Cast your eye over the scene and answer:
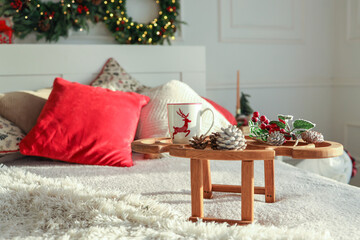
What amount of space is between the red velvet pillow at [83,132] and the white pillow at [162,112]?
9cm

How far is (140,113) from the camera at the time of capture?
181 cm

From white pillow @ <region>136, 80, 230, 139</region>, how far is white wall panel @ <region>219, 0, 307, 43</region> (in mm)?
1051

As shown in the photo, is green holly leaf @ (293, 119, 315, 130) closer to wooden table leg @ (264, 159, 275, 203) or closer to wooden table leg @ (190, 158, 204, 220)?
wooden table leg @ (264, 159, 275, 203)

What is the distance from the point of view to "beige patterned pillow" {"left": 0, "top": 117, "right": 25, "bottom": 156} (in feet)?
5.33

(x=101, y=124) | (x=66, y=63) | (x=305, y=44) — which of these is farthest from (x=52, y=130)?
(x=305, y=44)

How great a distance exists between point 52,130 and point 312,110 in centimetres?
227

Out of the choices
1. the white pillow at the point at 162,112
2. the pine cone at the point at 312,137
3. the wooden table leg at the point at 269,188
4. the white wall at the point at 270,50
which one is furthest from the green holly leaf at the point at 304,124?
the white wall at the point at 270,50

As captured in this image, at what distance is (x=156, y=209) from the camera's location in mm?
900

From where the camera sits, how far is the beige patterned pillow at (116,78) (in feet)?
7.09

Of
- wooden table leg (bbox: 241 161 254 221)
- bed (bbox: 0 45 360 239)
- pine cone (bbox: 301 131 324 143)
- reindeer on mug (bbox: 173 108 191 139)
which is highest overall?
reindeer on mug (bbox: 173 108 191 139)

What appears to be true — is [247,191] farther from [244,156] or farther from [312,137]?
[312,137]

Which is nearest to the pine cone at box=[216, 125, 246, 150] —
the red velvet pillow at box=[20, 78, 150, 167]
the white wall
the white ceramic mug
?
the white ceramic mug

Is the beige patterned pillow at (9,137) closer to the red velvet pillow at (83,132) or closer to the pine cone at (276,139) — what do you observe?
the red velvet pillow at (83,132)

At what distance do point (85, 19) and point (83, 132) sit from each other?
3.50ft
